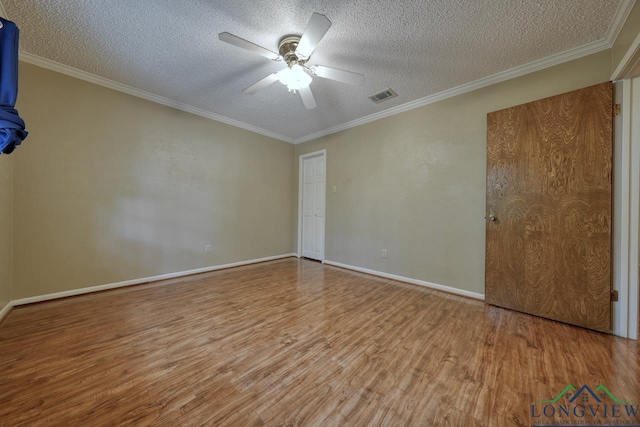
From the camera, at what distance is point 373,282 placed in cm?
317

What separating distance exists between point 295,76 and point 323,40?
1.33 feet

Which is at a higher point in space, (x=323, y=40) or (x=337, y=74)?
(x=323, y=40)

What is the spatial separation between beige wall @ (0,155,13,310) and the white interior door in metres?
3.76

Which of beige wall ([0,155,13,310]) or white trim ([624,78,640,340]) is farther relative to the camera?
beige wall ([0,155,13,310])

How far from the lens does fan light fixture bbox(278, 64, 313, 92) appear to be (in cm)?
201

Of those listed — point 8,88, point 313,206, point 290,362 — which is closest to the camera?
point 8,88

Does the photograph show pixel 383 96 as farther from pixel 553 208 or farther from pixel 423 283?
pixel 423 283

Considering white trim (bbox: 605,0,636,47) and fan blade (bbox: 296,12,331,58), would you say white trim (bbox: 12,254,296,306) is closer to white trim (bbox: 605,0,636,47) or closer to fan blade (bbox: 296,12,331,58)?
fan blade (bbox: 296,12,331,58)

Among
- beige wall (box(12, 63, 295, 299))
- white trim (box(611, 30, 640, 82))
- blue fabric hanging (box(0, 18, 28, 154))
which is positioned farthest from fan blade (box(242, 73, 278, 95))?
white trim (box(611, 30, 640, 82))

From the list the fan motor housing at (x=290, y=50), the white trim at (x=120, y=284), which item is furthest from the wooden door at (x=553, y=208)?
the white trim at (x=120, y=284)

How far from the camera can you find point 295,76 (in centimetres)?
203

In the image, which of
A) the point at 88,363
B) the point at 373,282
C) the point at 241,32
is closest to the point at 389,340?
the point at 373,282

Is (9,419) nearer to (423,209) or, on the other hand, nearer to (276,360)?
(276,360)

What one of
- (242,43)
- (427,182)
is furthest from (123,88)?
A: (427,182)
